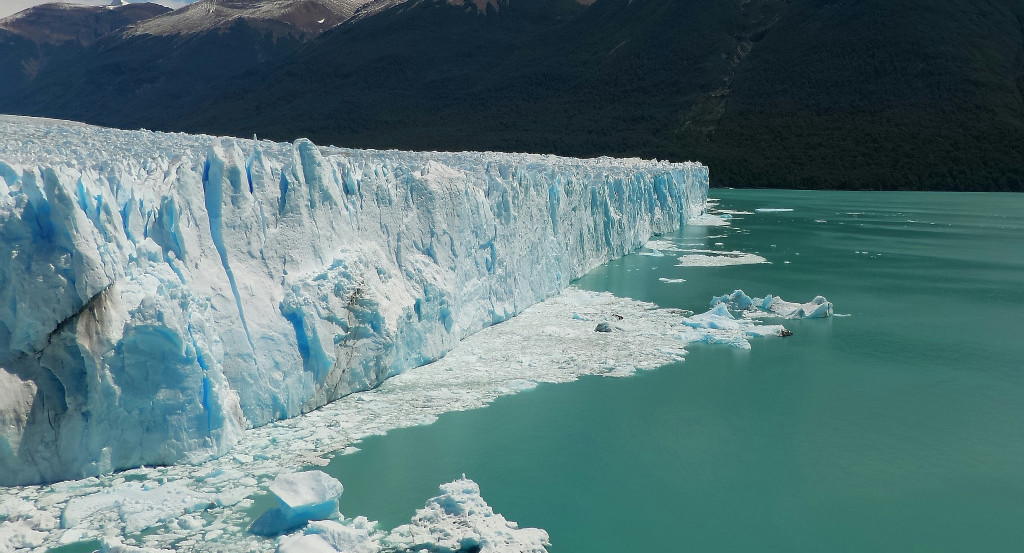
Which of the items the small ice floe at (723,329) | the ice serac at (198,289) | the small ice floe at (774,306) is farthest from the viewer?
the small ice floe at (774,306)

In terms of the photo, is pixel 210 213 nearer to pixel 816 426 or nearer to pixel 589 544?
pixel 589 544

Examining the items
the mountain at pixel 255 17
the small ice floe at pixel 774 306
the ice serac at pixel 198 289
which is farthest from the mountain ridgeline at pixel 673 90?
the ice serac at pixel 198 289

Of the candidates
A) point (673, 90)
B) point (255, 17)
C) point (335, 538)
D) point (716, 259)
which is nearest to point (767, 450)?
point (335, 538)

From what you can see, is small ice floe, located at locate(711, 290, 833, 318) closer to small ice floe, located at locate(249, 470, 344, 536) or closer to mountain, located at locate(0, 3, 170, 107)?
small ice floe, located at locate(249, 470, 344, 536)

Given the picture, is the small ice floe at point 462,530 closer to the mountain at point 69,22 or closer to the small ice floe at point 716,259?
the small ice floe at point 716,259

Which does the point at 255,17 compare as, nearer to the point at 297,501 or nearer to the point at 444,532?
the point at 297,501

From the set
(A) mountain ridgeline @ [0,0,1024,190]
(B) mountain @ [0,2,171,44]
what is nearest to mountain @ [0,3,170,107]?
(B) mountain @ [0,2,171,44]
